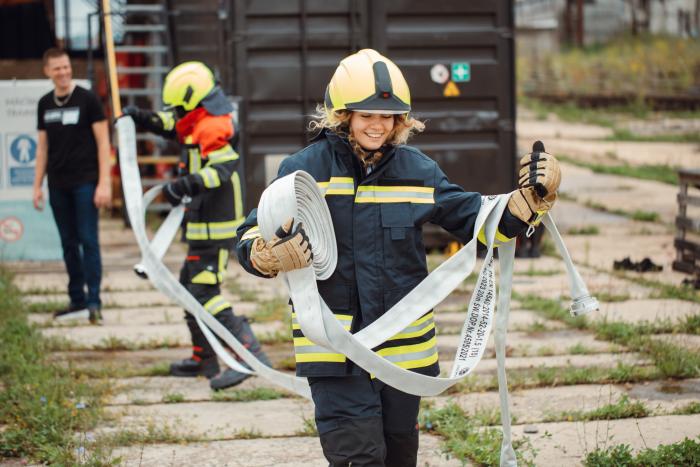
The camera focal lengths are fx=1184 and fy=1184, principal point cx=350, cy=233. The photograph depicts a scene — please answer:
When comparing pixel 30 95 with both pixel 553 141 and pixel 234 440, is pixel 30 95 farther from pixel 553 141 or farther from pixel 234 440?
pixel 553 141

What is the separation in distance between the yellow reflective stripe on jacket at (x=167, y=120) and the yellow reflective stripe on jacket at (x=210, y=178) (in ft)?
1.69

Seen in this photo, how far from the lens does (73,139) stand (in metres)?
8.86

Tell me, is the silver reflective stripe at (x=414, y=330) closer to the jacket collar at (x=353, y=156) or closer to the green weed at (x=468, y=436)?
the jacket collar at (x=353, y=156)

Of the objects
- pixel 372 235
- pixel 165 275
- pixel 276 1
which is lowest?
pixel 165 275

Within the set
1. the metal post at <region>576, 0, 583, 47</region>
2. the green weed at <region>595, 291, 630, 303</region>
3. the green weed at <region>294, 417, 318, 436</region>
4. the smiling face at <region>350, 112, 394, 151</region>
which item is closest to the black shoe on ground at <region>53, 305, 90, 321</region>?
the green weed at <region>294, 417, 318, 436</region>

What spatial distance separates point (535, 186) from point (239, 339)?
10.8ft

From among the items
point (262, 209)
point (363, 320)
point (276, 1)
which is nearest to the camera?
point (262, 209)

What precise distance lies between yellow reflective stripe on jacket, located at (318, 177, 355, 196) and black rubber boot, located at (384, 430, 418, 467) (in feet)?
2.93

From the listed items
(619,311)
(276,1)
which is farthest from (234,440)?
(276,1)

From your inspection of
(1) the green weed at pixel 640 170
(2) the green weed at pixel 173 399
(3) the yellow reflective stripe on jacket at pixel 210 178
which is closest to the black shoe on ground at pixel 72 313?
(2) the green weed at pixel 173 399

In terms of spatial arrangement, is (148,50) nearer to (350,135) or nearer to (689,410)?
(689,410)

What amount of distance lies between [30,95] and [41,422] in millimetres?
6468

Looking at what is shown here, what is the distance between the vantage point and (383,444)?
4137 millimetres

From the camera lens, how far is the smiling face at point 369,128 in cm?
418
